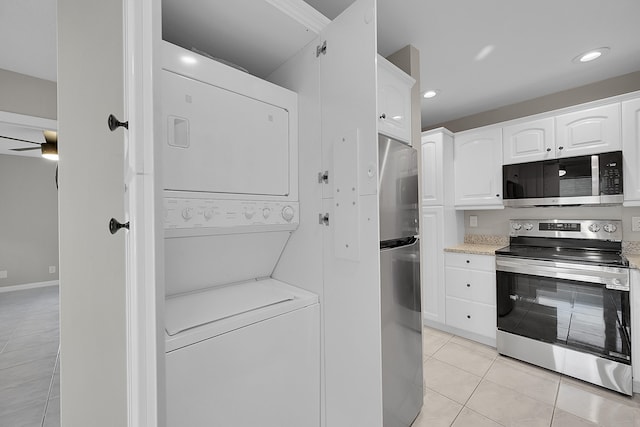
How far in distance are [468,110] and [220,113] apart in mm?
3209

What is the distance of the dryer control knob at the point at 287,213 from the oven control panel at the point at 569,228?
112 inches

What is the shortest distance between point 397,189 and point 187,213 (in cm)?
107

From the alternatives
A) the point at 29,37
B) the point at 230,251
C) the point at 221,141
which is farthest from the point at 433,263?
the point at 29,37

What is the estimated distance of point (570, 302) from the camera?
2160 millimetres

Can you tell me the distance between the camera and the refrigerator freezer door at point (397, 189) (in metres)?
1.36

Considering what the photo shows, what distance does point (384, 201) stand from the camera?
4.45 ft

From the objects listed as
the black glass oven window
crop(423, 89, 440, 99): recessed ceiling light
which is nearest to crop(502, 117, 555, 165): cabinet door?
crop(423, 89, 440, 99): recessed ceiling light

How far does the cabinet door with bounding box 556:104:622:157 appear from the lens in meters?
2.20

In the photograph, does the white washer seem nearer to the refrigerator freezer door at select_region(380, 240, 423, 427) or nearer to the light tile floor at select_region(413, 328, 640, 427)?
the refrigerator freezer door at select_region(380, 240, 423, 427)

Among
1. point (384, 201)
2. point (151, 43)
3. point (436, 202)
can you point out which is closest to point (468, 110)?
point (436, 202)

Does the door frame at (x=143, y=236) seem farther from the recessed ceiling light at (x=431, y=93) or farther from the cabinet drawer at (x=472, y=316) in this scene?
the cabinet drawer at (x=472, y=316)

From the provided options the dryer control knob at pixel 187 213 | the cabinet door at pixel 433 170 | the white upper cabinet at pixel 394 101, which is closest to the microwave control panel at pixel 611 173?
the cabinet door at pixel 433 170

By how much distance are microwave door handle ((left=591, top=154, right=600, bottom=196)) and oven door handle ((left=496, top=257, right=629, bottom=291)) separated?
703mm

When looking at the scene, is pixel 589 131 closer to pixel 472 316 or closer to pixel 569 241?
pixel 569 241
